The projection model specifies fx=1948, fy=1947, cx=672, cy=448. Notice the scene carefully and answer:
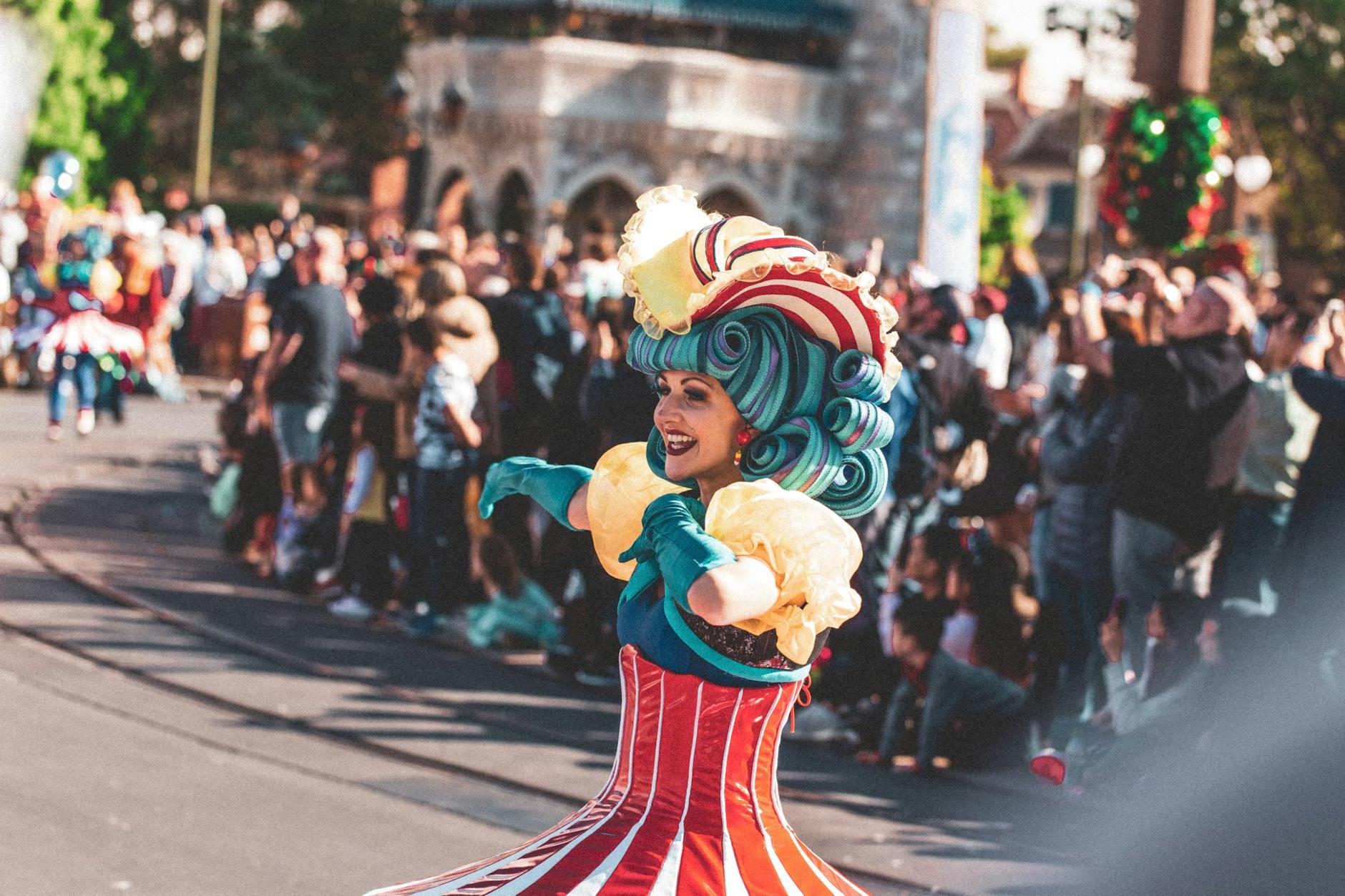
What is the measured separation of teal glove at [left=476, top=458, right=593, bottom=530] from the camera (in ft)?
12.3

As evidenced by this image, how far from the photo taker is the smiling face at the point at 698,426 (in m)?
3.48

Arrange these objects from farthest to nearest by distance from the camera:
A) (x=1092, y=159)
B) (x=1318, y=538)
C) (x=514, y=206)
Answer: (x=514, y=206), (x=1092, y=159), (x=1318, y=538)

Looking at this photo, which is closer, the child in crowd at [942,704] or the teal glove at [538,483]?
the teal glove at [538,483]

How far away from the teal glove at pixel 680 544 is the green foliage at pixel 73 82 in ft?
102

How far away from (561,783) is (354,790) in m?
0.72

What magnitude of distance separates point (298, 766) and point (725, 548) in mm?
4116

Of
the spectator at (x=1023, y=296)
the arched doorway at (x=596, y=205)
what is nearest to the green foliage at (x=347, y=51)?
the arched doorway at (x=596, y=205)

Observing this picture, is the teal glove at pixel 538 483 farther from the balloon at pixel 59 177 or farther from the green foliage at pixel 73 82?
the green foliage at pixel 73 82

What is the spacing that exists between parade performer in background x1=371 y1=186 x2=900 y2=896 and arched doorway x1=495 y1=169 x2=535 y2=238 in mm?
28459

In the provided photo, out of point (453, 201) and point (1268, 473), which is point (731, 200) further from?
point (1268, 473)

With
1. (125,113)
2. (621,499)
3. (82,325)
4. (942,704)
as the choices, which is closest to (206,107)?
(125,113)

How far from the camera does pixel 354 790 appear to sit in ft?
21.8

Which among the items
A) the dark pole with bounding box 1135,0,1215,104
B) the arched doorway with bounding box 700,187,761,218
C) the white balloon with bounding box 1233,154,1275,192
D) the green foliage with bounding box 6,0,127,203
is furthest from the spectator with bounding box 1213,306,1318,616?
the green foliage with bounding box 6,0,127,203

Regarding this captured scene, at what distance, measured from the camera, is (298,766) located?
6.93 meters
